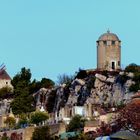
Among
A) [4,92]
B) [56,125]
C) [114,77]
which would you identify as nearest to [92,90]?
[114,77]

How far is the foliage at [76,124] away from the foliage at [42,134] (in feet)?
6.01

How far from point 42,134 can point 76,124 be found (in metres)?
3.11

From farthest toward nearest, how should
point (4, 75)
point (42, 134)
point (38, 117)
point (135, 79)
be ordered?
point (4, 75) → point (38, 117) → point (135, 79) → point (42, 134)

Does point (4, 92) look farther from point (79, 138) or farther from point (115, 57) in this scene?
point (79, 138)

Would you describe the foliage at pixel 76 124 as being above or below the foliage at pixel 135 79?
below

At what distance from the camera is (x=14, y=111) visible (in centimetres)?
7188

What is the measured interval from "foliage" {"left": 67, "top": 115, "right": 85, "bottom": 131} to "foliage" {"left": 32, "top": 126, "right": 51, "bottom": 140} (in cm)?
183

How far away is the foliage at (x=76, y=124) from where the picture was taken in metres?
51.5

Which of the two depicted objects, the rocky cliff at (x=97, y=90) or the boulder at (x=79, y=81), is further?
the boulder at (x=79, y=81)

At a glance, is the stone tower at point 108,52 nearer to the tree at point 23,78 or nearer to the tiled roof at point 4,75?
the tree at point 23,78

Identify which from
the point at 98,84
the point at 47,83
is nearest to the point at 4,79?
the point at 47,83

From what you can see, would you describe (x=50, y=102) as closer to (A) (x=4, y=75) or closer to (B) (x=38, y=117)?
(B) (x=38, y=117)

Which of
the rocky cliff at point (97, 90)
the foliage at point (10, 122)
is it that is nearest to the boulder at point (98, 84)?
the rocky cliff at point (97, 90)

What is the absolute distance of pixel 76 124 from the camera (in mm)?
52375
